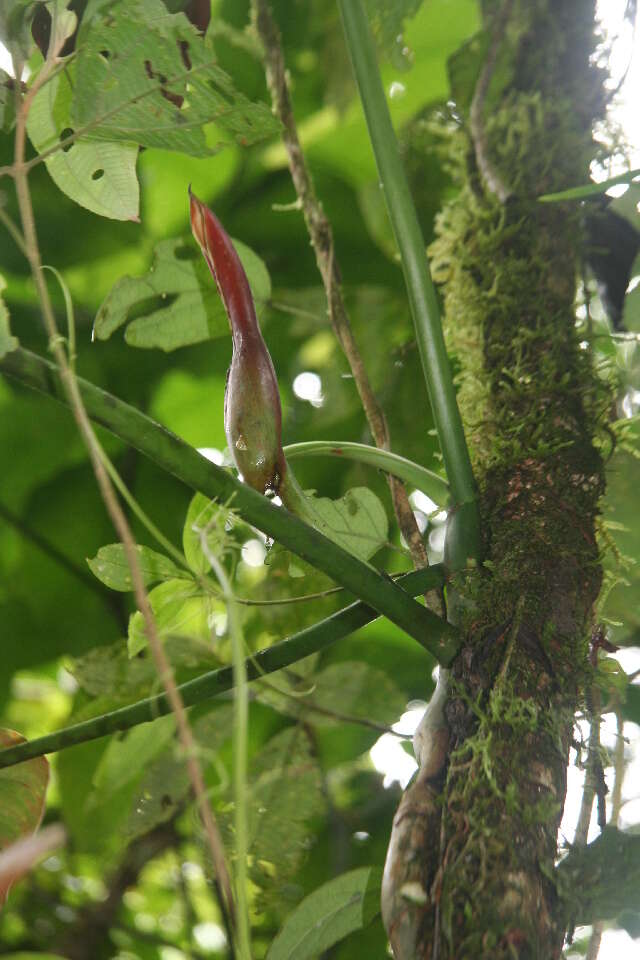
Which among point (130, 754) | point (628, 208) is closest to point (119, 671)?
point (130, 754)

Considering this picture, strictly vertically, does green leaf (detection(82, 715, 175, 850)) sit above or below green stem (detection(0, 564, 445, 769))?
above

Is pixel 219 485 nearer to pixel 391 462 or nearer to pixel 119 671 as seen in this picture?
pixel 391 462

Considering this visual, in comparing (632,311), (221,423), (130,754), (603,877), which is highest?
(221,423)

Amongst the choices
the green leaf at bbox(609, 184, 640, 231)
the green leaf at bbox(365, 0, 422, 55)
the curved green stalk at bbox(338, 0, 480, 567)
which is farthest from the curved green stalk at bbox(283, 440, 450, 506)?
the green leaf at bbox(365, 0, 422, 55)

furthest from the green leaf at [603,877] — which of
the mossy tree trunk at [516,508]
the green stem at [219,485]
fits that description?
the green stem at [219,485]

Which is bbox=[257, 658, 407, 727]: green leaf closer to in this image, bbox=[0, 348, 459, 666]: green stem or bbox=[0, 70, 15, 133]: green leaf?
bbox=[0, 348, 459, 666]: green stem

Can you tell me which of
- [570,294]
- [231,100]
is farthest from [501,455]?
[231,100]

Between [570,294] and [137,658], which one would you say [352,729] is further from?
[570,294]
